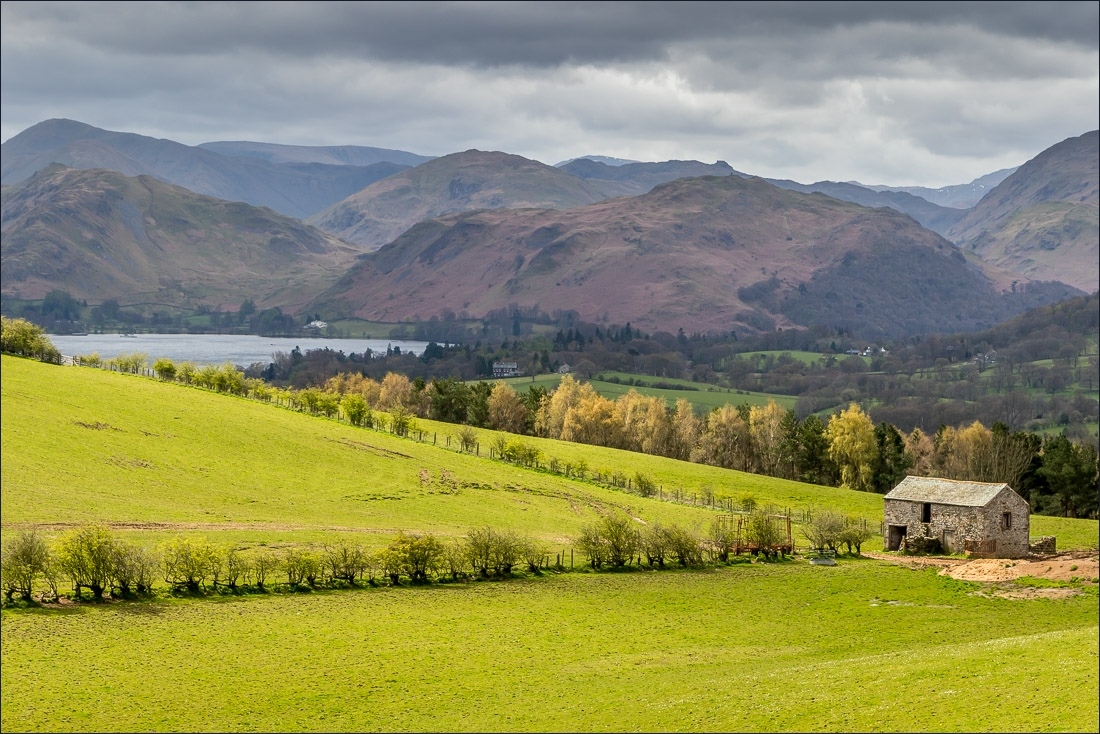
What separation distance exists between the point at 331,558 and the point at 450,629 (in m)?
13.1

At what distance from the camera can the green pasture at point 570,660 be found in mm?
37750

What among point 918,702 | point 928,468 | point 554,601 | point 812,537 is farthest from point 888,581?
point 928,468

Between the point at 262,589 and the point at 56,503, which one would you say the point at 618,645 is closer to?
the point at 262,589

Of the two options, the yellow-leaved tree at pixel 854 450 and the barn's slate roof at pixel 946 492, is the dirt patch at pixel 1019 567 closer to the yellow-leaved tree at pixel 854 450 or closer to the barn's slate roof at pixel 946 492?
the barn's slate roof at pixel 946 492

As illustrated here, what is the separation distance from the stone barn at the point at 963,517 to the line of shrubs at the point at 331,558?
10019 mm

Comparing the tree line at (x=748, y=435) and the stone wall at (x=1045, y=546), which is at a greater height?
the tree line at (x=748, y=435)

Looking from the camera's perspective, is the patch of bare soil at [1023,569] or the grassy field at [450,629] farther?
the patch of bare soil at [1023,569]

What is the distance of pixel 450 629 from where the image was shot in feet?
188

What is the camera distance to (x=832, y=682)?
133ft

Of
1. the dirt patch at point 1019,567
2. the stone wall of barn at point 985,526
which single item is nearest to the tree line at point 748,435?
the stone wall of barn at point 985,526

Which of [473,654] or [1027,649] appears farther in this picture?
[473,654]

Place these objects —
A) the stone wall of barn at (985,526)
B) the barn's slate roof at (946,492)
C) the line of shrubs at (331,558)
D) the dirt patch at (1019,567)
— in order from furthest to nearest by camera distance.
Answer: the barn's slate roof at (946,492), the stone wall of barn at (985,526), the dirt patch at (1019,567), the line of shrubs at (331,558)

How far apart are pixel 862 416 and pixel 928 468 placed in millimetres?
20937

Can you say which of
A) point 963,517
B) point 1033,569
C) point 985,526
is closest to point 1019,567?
point 1033,569
